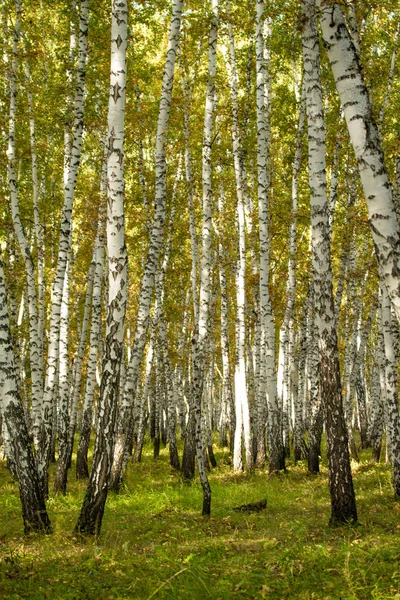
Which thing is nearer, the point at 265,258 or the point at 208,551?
the point at 208,551

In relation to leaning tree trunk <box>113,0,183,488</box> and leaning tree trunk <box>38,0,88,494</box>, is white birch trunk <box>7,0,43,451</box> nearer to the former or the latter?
leaning tree trunk <box>38,0,88,494</box>

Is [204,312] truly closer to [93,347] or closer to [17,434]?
[17,434]

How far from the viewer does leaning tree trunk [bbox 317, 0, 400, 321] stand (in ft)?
15.5

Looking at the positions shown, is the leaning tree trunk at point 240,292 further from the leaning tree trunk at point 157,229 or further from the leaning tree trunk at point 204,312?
the leaning tree trunk at point 157,229

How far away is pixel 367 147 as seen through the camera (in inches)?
196

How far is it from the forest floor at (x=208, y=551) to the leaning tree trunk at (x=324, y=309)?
522mm

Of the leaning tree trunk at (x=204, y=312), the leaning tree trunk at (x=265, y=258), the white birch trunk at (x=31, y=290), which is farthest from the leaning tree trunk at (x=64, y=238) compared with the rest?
the leaning tree trunk at (x=265, y=258)

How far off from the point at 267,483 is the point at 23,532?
642cm

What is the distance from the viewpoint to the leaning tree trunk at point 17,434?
7.54 meters

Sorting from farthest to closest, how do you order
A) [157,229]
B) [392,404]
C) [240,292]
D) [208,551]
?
1. [240,292]
2. [157,229]
3. [392,404]
4. [208,551]

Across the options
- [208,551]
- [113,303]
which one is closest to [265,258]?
[113,303]

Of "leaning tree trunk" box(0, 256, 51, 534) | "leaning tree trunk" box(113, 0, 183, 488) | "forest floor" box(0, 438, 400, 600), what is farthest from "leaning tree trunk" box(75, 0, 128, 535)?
"leaning tree trunk" box(113, 0, 183, 488)

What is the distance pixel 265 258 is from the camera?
13398 mm

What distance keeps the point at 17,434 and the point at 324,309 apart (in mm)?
4649
